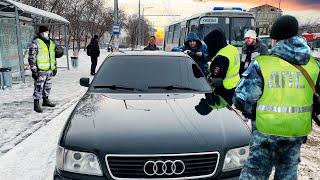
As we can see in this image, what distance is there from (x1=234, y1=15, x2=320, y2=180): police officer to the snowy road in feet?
8.78

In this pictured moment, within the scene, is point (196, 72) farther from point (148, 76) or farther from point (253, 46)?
point (253, 46)

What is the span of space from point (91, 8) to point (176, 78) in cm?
4872

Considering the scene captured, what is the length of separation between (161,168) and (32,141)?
395cm

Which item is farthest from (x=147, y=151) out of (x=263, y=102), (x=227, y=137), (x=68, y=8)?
(x=68, y=8)

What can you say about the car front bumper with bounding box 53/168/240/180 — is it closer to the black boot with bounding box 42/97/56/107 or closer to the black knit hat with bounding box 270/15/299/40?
the black knit hat with bounding box 270/15/299/40

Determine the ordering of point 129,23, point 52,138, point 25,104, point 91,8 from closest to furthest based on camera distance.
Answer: point 52,138
point 25,104
point 91,8
point 129,23

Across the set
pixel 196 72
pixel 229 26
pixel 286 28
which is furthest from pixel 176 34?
pixel 286 28

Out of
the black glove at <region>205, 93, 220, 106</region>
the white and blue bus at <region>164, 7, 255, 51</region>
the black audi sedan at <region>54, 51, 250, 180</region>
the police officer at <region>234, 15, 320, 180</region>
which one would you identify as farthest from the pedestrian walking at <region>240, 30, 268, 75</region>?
the white and blue bus at <region>164, 7, 255, 51</region>

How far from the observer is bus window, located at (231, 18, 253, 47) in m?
15.9

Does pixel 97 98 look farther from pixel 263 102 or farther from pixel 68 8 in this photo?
pixel 68 8

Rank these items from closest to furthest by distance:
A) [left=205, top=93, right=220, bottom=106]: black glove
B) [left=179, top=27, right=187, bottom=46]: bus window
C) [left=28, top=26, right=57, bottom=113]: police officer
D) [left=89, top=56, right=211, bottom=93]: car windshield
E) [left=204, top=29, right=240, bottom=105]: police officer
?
[left=205, top=93, right=220, bottom=106]: black glove → [left=89, top=56, right=211, bottom=93]: car windshield → [left=204, top=29, right=240, bottom=105]: police officer → [left=28, top=26, right=57, bottom=113]: police officer → [left=179, top=27, right=187, bottom=46]: bus window

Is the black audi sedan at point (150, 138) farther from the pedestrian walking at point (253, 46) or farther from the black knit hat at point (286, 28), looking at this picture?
the pedestrian walking at point (253, 46)

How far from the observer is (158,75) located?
5059 mm

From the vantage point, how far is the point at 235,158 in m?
3.46
